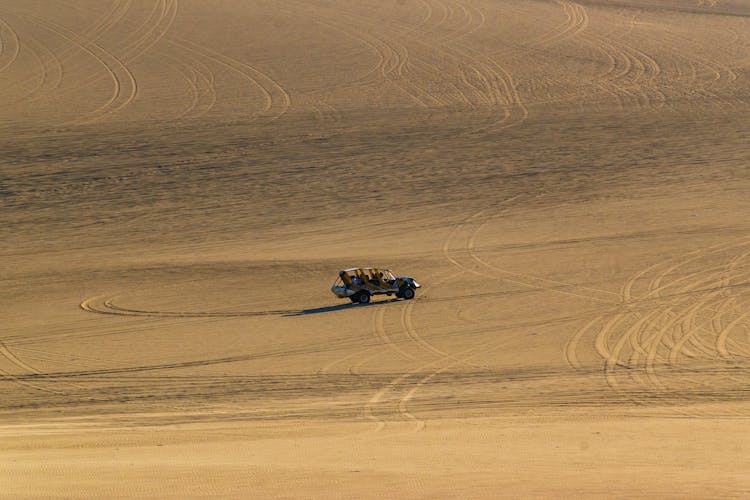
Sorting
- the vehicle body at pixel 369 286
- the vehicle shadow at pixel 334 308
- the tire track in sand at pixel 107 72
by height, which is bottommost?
the vehicle shadow at pixel 334 308

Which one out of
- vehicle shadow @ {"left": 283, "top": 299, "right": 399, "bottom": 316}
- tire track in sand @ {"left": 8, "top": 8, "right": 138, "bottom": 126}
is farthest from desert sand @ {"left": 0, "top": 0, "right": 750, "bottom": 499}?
vehicle shadow @ {"left": 283, "top": 299, "right": 399, "bottom": 316}

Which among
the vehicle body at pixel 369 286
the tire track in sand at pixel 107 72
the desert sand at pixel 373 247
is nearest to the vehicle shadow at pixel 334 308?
the vehicle body at pixel 369 286

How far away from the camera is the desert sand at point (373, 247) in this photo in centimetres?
1209

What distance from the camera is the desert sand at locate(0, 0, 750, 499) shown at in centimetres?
1209

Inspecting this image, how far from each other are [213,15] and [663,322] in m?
36.3

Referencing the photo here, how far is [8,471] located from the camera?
1056 centimetres

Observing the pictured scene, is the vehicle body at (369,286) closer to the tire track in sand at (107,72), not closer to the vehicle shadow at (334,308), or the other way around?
the vehicle shadow at (334,308)

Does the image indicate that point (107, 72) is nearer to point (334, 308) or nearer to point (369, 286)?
point (369, 286)

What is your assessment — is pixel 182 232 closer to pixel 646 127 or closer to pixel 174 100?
pixel 174 100

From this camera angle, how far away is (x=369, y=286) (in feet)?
73.8

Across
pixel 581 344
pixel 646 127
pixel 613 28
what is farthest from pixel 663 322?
pixel 613 28

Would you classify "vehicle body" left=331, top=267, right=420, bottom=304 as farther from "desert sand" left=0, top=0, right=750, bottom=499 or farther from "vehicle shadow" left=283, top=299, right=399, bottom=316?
"desert sand" left=0, top=0, right=750, bottom=499

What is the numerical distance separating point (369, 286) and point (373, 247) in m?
4.99

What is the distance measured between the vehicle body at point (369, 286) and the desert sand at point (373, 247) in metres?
0.32
